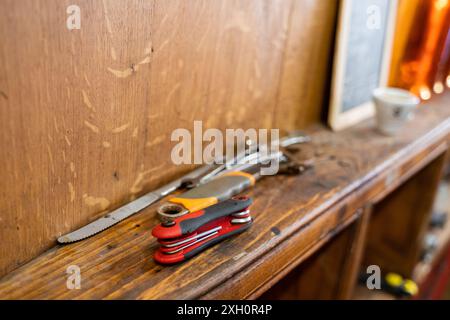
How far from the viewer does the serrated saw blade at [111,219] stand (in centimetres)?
93

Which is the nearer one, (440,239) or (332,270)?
(332,270)

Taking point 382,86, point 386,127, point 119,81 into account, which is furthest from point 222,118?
point 382,86

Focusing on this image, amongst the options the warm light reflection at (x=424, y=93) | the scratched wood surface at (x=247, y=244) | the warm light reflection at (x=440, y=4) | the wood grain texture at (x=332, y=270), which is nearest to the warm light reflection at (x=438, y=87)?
the warm light reflection at (x=424, y=93)

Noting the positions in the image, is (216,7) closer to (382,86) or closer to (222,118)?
(222,118)

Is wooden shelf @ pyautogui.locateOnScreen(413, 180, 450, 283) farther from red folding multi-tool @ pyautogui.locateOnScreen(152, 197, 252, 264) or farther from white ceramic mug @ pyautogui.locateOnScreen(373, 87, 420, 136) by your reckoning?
red folding multi-tool @ pyautogui.locateOnScreen(152, 197, 252, 264)

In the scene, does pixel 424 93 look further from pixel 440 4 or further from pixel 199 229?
pixel 199 229

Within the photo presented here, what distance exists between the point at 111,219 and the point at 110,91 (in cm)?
27

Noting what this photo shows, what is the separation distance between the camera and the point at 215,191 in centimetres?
105

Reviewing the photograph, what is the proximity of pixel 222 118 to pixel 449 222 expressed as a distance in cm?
183

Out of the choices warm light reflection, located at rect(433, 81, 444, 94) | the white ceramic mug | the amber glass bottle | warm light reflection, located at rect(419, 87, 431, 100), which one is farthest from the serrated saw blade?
warm light reflection, located at rect(433, 81, 444, 94)

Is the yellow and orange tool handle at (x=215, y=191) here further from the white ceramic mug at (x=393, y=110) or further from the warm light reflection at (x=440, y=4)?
the warm light reflection at (x=440, y=4)

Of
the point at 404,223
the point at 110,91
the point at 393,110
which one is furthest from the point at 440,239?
the point at 110,91

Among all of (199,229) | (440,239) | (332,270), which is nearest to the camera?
(199,229)

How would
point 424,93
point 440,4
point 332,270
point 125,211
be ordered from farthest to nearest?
point 424,93
point 440,4
point 332,270
point 125,211
